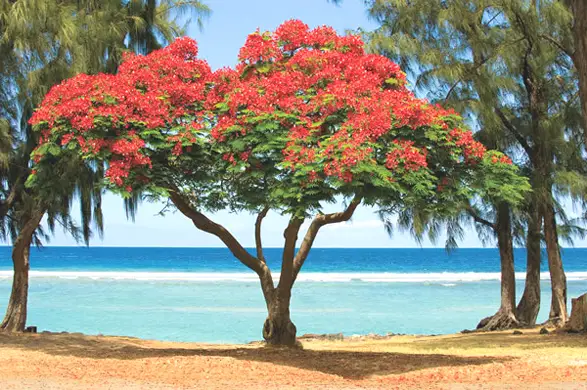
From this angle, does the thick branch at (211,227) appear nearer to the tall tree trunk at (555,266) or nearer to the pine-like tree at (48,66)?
the pine-like tree at (48,66)

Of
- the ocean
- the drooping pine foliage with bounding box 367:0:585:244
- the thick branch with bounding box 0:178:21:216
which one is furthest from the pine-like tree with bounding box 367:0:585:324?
the thick branch with bounding box 0:178:21:216

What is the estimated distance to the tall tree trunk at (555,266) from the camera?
15.1 metres

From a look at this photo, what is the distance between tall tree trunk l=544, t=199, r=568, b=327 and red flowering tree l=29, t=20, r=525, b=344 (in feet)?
18.2

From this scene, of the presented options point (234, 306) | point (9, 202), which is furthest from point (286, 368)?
point (234, 306)

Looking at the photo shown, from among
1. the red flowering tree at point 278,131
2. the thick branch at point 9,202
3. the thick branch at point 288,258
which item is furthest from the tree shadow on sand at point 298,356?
the thick branch at point 9,202

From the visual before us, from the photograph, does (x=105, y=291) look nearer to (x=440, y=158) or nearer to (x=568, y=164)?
(x=568, y=164)

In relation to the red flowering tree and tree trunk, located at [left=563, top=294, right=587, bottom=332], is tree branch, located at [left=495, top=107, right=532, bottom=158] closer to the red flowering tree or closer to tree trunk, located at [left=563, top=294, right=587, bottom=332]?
tree trunk, located at [left=563, top=294, right=587, bottom=332]

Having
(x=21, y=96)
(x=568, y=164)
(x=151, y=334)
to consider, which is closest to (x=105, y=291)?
(x=151, y=334)

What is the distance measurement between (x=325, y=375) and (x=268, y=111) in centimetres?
354

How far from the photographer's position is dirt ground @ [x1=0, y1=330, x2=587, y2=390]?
8109 mm

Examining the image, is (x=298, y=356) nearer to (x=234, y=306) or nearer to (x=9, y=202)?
(x=9, y=202)

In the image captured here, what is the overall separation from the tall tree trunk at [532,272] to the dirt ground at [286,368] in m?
3.96

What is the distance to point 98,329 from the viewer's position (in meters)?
21.6

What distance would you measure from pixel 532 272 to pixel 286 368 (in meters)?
9.21
